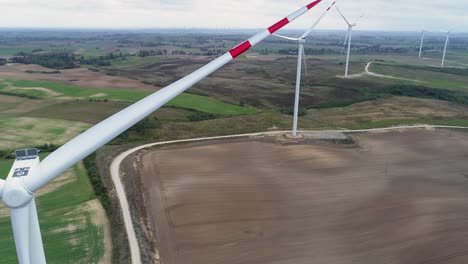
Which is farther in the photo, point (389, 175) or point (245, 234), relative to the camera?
point (389, 175)

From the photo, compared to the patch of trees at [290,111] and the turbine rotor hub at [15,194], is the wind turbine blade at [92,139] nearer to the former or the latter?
the turbine rotor hub at [15,194]

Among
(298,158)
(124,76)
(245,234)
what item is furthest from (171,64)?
(245,234)

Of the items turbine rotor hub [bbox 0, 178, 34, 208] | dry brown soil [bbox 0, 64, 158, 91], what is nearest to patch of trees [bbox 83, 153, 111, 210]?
turbine rotor hub [bbox 0, 178, 34, 208]

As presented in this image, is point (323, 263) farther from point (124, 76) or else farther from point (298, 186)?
point (124, 76)

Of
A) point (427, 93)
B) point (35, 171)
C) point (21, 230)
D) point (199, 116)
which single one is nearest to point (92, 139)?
point (35, 171)

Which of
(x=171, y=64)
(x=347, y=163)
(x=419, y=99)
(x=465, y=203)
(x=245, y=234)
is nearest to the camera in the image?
(x=245, y=234)

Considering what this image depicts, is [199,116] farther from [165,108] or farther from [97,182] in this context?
[97,182]
